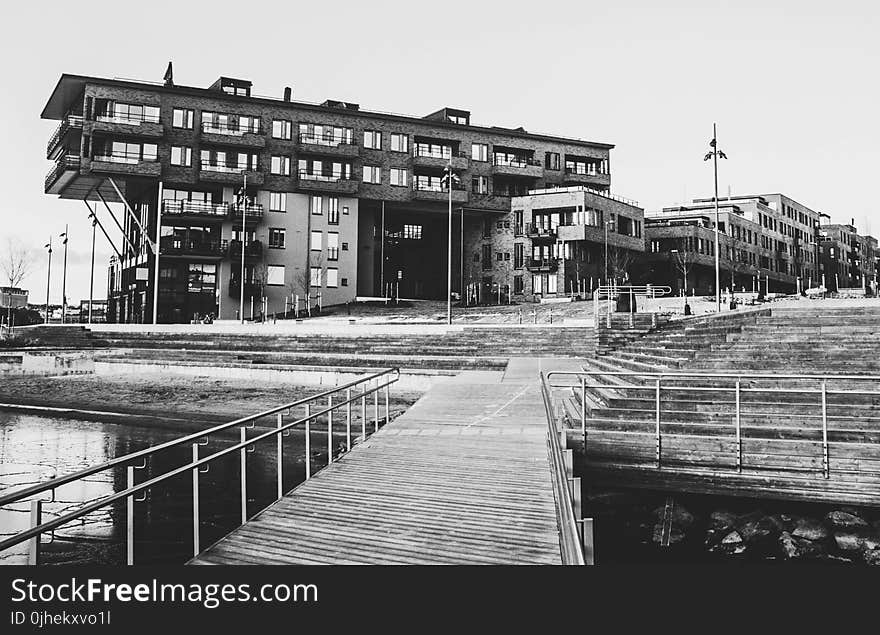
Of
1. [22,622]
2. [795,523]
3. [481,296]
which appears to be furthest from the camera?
[481,296]

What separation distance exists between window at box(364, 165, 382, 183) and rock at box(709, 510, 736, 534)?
53.4 metres

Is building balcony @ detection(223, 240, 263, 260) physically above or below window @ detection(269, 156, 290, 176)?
below

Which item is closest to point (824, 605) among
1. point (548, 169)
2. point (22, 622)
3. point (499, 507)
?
point (499, 507)

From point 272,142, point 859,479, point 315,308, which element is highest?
point 272,142

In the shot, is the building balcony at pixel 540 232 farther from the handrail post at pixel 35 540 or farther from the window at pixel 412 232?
the handrail post at pixel 35 540

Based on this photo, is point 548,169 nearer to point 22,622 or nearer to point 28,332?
point 28,332

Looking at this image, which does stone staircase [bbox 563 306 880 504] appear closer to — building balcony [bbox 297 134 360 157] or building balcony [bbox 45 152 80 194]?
building balcony [bbox 297 134 360 157]

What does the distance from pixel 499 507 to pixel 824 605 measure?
3127 millimetres

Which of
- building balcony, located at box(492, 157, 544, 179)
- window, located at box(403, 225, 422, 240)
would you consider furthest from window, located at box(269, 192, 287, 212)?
building balcony, located at box(492, 157, 544, 179)

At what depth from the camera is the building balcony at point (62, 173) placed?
167 ft

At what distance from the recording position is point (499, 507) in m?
7.02

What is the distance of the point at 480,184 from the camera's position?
64.1 meters

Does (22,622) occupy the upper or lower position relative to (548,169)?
lower

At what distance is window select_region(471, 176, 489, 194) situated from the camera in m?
63.9
